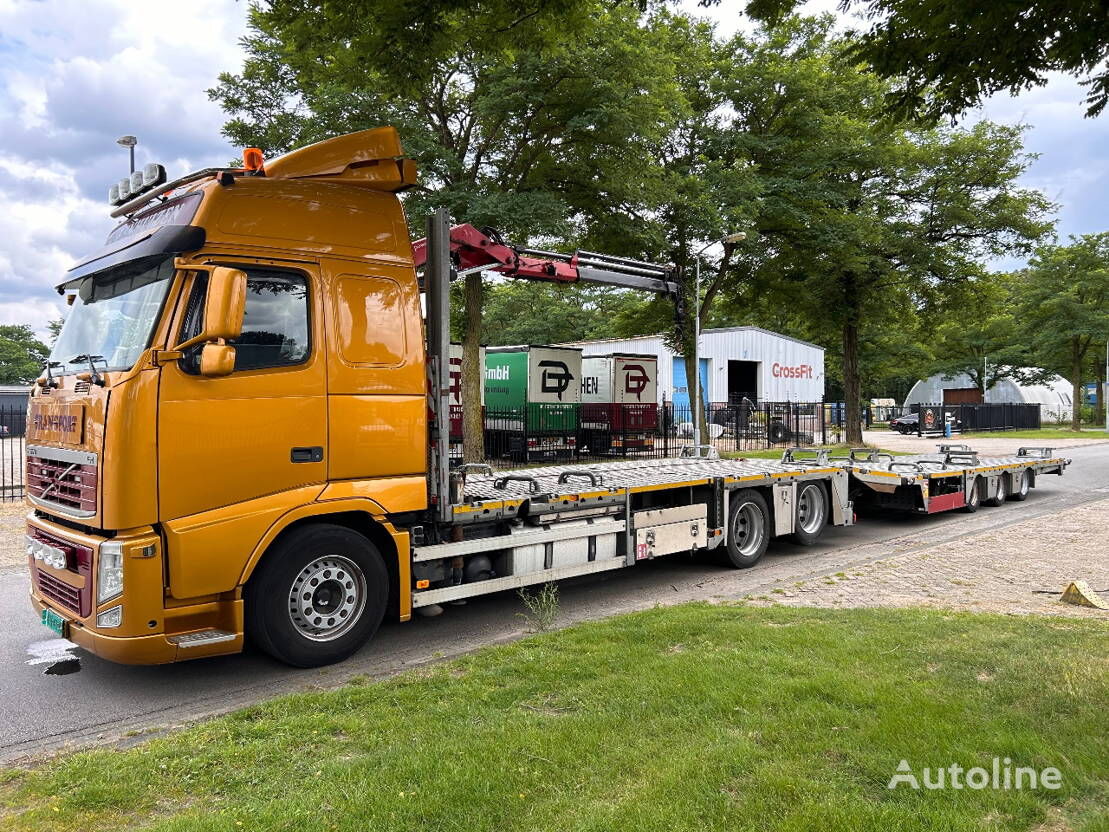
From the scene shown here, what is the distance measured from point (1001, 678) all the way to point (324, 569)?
4314 millimetres

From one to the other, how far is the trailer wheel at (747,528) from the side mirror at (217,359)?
5.90 metres

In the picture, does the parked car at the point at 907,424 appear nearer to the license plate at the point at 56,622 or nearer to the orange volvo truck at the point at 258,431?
the orange volvo truck at the point at 258,431

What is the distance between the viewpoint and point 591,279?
823cm

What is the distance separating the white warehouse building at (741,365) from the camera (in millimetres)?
40625

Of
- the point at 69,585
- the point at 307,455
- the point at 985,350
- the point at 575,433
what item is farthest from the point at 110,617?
the point at 985,350

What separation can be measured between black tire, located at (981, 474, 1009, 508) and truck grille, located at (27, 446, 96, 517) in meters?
13.7

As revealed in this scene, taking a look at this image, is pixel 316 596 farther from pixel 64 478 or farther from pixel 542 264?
pixel 542 264

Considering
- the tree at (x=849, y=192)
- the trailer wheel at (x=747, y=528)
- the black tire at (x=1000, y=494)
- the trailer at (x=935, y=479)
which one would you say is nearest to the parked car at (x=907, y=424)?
the tree at (x=849, y=192)

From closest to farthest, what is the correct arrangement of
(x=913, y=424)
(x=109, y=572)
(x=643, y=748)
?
(x=643, y=748)
(x=109, y=572)
(x=913, y=424)

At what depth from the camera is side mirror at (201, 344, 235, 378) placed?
4.47 meters

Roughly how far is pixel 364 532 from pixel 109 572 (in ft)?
5.35

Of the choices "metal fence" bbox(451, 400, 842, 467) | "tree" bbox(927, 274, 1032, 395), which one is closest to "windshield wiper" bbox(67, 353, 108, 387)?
"metal fence" bbox(451, 400, 842, 467)

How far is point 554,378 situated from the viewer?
73.0ft

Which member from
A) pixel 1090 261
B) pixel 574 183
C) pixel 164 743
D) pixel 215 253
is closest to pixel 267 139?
pixel 574 183
